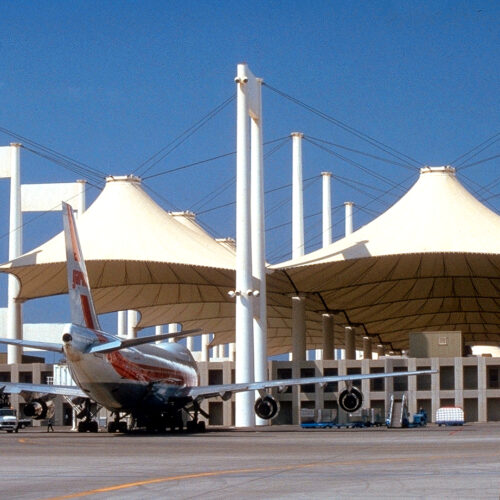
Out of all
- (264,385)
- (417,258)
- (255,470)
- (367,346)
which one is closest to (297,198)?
(417,258)

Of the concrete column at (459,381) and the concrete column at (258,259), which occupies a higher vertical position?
the concrete column at (258,259)

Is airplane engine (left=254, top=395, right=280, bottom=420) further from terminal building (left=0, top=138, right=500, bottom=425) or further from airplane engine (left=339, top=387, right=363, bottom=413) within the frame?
terminal building (left=0, top=138, right=500, bottom=425)

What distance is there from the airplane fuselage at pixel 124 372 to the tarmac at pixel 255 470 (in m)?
5.72

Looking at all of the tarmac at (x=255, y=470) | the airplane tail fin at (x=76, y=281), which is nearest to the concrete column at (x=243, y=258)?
the airplane tail fin at (x=76, y=281)

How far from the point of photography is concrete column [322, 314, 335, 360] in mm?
87250

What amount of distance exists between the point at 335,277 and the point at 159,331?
5338 cm

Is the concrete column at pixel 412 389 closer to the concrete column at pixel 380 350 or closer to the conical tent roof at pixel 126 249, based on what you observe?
the conical tent roof at pixel 126 249

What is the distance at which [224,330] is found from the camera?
375 ft

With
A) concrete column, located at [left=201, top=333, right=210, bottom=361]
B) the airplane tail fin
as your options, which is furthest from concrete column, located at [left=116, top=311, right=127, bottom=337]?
the airplane tail fin

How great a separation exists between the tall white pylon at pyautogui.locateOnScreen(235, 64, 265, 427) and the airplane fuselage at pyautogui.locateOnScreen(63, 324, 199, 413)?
5.17 metres

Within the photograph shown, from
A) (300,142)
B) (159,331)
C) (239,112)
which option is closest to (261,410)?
(239,112)

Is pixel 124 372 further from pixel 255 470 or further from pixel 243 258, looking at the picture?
pixel 255 470

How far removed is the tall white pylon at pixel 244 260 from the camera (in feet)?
195

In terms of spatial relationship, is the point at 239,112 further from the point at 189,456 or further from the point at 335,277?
the point at 189,456
